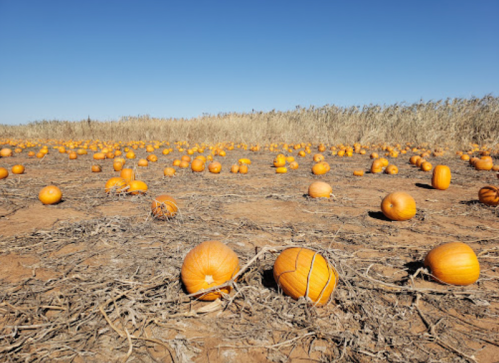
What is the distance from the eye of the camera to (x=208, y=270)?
6.61ft

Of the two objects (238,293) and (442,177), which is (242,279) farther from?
(442,177)

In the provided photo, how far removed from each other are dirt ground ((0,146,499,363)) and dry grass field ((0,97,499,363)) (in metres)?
0.01

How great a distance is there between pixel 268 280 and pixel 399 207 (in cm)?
252

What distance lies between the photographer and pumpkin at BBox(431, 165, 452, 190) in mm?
5723

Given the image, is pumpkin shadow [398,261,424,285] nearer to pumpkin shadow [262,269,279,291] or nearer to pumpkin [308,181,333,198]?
pumpkin shadow [262,269,279,291]

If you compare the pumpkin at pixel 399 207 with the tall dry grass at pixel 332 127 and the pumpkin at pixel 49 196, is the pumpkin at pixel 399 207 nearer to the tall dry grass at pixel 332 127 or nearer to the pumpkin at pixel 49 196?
the pumpkin at pixel 49 196

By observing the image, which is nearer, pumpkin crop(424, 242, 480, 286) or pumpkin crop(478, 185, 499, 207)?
pumpkin crop(424, 242, 480, 286)

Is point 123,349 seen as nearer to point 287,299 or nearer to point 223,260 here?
point 223,260

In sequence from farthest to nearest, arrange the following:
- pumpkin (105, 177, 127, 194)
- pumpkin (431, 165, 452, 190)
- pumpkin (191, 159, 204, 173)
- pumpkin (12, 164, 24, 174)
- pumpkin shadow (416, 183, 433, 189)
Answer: pumpkin (191, 159, 204, 173) → pumpkin (12, 164, 24, 174) → pumpkin shadow (416, 183, 433, 189) → pumpkin (431, 165, 452, 190) → pumpkin (105, 177, 127, 194)

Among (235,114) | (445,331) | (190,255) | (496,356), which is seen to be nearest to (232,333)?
(190,255)

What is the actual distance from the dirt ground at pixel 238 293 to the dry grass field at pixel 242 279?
0.01 m

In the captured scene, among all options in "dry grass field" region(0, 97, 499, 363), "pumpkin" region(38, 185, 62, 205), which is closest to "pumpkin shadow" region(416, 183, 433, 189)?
"dry grass field" region(0, 97, 499, 363)

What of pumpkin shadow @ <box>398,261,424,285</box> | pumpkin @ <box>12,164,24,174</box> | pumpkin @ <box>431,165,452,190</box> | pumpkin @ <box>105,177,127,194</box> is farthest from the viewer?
pumpkin @ <box>12,164,24,174</box>

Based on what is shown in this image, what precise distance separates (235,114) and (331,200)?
2077cm
